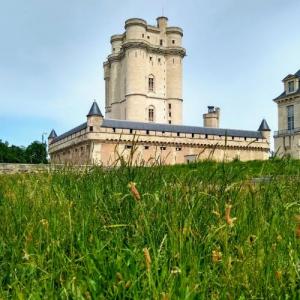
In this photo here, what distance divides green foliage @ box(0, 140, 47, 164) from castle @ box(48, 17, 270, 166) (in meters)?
2.81

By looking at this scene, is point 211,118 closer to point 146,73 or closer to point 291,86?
point 146,73

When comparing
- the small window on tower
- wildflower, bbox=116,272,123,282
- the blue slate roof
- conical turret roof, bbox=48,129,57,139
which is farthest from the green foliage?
the small window on tower

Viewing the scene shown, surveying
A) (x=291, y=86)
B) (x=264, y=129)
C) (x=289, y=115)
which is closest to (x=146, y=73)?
(x=264, y=129)

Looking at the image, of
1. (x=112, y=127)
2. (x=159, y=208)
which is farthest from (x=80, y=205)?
(x=112, y=127)

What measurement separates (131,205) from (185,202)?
340 mm

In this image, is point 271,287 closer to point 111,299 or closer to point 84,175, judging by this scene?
point 111,299

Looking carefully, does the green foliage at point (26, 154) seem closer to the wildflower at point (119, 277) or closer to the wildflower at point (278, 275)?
the wildflower at point (119, 277)

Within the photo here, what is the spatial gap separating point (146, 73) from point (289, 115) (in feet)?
62.6

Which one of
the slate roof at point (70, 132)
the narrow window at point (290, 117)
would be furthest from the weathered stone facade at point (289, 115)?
the slate roof at point (70, 132)

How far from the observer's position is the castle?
42.9 m

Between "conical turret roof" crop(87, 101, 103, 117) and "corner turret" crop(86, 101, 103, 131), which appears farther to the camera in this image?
"conical turret roof" crop(87, 101, 103, 117)

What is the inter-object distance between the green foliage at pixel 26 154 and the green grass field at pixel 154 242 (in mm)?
1570

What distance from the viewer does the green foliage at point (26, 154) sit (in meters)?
4.95

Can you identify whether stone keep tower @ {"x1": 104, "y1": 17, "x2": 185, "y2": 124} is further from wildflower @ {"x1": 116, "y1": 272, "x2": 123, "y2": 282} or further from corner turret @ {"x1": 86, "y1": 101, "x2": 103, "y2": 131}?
wildflower @ {"x1": 116, "y1": 272, "x2": 123, "y2": 282}
